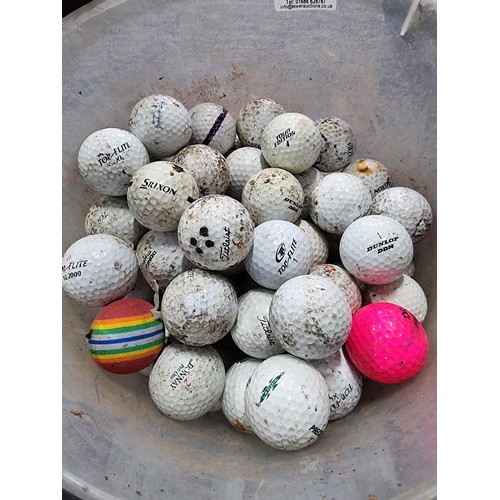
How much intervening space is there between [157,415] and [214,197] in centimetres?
60

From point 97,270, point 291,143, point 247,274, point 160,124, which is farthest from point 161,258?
point 291,143

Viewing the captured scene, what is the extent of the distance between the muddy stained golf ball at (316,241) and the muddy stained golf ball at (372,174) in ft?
0.77

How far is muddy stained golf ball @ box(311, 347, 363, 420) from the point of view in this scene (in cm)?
124

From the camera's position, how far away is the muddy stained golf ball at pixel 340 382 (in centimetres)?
124

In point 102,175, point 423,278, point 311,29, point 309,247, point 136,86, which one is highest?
point 311,29

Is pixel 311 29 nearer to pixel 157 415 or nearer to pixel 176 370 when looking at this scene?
pixel 176 370

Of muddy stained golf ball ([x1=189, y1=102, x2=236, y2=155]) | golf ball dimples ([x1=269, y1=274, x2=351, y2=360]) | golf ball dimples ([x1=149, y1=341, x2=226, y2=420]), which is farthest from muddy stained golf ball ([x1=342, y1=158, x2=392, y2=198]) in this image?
golf ball dimples ([x1=149, y1=341, x2=226, y2=420])

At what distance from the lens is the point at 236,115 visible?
1.74 meters

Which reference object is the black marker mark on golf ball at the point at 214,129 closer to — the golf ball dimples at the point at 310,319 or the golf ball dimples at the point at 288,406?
the golf ball dimples at the point at 310,319

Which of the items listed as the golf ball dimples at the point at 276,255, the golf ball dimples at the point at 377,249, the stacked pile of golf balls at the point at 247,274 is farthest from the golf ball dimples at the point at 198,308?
the golf ball dimples at the point at 377,249

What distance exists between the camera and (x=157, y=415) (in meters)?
1.30

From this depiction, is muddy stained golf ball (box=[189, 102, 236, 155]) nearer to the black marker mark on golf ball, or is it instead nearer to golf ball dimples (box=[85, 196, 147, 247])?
the black marker mark on golf ball

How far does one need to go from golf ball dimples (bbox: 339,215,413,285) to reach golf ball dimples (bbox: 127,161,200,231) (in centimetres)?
46

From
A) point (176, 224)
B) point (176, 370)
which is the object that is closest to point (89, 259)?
point (176, 224)
